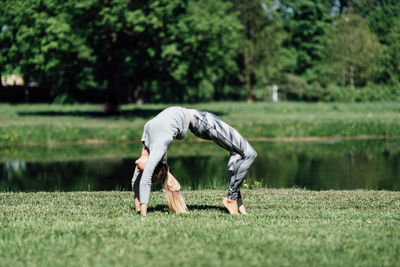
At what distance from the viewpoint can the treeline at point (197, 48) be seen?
31.1 metres

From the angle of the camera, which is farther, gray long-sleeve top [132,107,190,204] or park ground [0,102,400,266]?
gray long-sleeve top [132,107,190,204]

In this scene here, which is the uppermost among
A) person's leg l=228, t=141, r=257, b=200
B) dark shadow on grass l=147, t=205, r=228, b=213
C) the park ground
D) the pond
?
person's leg l=228, t=141, r=257, b=200

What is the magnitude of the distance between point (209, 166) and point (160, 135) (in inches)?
435

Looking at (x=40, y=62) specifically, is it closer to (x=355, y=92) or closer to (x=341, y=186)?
(x=341, y=186)

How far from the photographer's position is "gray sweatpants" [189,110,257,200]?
741 cm

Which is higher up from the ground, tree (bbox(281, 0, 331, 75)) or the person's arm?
tree (bbox(281, 0, 331, 75))

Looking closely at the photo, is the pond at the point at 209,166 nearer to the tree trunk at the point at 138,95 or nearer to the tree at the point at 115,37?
the tree at the point at 115,37

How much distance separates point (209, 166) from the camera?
59.4ft

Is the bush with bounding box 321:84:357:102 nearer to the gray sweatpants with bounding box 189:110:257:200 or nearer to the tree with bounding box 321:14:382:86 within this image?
the tree with bounding box 321:14:382:86

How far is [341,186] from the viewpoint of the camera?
13.7m

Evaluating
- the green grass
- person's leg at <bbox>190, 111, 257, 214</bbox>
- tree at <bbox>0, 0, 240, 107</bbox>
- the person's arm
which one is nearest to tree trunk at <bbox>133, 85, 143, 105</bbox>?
tree at <bbox>0, 0, 240, 107</bbox>

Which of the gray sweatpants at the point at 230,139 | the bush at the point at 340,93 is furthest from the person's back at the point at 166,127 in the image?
the bush at the point at 340,93

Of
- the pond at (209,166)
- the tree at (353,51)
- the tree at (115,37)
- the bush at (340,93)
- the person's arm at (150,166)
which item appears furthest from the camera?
the tree at (353,51)

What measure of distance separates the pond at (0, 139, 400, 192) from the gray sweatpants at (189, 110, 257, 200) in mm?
5076
